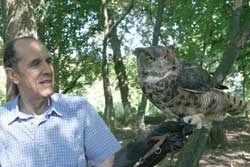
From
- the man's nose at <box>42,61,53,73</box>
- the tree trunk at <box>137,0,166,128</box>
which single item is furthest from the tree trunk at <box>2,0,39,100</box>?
the man's nose at <box>42,61,53,73</box>

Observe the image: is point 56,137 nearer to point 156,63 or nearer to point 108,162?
point 108,162

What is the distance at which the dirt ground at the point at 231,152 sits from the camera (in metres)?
7.59

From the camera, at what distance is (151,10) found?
1168cm

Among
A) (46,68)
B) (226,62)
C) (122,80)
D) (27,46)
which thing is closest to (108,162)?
(46,68)

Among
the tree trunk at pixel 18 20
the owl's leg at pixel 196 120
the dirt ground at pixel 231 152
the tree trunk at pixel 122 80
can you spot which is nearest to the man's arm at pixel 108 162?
the owl's leg at pixel 196 120

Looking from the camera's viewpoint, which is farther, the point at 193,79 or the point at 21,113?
the point at 193,79

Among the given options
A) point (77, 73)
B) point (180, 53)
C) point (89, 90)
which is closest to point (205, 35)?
point (180, 53)

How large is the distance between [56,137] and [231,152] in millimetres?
6440

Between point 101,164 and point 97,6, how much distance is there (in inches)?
362

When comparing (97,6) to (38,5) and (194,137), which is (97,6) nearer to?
(38,5)

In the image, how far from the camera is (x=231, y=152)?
8.36 m

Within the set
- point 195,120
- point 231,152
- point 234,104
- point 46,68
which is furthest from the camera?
point 231,152

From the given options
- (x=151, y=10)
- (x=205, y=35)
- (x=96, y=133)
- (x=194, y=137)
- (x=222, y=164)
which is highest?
(x=151, y=10)

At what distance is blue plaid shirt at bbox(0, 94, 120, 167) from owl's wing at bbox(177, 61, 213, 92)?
1.97ft
